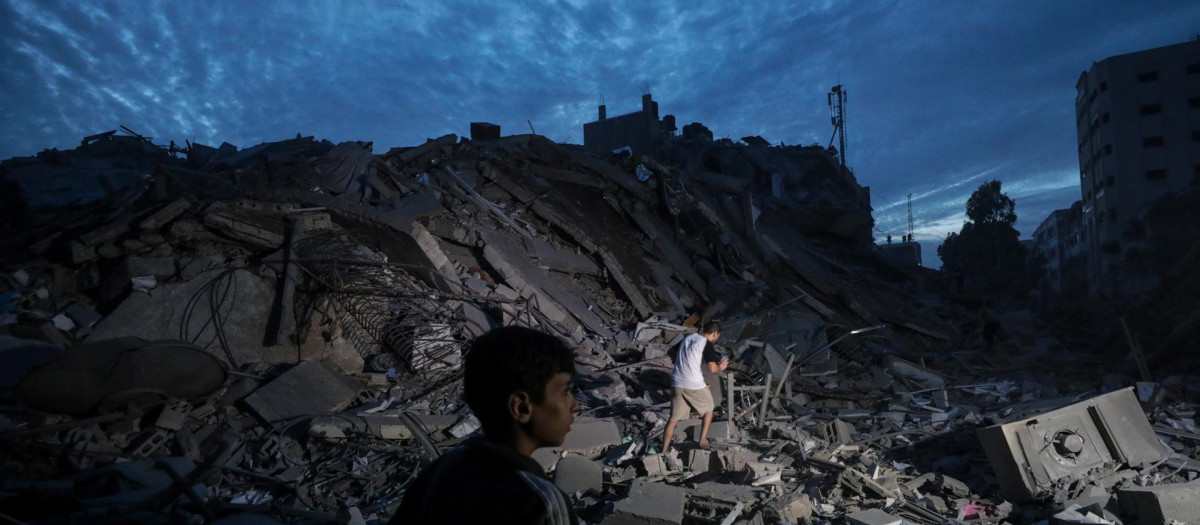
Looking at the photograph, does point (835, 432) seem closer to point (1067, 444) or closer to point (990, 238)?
point (1067, 444)

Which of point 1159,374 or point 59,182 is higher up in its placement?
point 59,182

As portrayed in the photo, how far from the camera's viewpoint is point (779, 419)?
25.6 feet

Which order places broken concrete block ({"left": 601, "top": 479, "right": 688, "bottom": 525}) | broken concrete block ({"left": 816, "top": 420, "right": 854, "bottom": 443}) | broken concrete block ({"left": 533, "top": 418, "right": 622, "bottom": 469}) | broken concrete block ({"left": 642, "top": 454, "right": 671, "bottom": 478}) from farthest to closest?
broken concrete block ({"left": 816, "top": 420, "right": 854, "bottom": 443}) → broken concrete block ({"left": 533, "top": 418, "right": 622, "bottom": 469}) → broken concrete block ({"left": 642, "top": 454, "right": 671, "bottom": 478}) → broken concrete block ({"left": 601, "top": 479, "right": 688, "bottom": 525})

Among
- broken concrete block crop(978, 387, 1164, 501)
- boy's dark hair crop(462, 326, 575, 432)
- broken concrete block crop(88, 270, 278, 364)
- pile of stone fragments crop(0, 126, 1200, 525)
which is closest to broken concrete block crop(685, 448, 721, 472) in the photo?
pile of stone fragments crop(0, 126, 1200, 525)

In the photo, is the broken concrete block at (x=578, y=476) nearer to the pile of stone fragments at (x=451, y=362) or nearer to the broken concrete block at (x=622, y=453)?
the pile of stone fragments at (x=451, y=362)

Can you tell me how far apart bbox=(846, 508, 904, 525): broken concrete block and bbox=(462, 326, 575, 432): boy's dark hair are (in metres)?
4.04

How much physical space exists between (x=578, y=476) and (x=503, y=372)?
4.13 metres

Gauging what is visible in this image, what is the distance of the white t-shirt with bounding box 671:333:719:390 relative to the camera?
612cm

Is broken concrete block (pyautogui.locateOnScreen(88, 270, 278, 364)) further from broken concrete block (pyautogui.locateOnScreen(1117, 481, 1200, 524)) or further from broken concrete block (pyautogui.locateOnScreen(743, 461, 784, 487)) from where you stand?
broken concrete block (pyautogui.locateOnScreen(1117, 481, 1200, 524))

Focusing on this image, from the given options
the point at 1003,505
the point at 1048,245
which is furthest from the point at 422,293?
the point at 1048,245

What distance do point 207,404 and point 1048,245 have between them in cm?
6135

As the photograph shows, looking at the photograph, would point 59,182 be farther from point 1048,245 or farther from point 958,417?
point 1048,245

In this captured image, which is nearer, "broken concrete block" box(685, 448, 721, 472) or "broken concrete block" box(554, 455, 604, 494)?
"broken concrete block" box(554, 455, 604, 494)

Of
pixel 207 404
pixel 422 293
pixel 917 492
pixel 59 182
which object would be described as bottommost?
pixel 917 492
